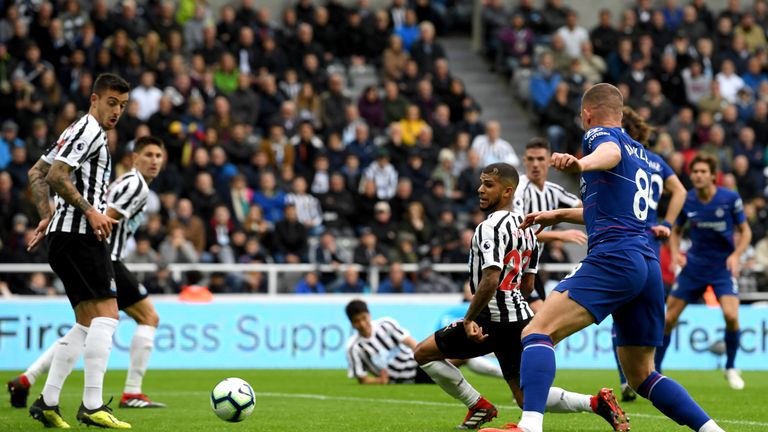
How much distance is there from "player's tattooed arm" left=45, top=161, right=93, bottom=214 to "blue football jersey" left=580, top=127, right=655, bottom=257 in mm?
3637

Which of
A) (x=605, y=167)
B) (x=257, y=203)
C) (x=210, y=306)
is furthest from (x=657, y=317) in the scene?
(x=257, y=203)

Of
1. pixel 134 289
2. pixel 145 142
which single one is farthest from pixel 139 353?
pixel 145 142

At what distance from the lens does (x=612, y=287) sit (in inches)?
290

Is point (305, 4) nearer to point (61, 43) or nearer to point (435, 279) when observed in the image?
point (61, 43)

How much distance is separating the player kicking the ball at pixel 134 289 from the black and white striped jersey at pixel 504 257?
3.23m

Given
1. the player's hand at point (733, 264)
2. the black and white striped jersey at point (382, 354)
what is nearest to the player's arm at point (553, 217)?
the player's hand at point (733, 264)

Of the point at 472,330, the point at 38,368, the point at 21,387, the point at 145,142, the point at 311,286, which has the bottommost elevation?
the point at 21,387

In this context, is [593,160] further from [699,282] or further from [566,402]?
[699,282]

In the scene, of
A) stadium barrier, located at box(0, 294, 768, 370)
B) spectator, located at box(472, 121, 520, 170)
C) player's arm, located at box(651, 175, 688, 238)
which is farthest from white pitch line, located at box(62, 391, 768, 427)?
spectator, located at box(472, 121, 520, 170)

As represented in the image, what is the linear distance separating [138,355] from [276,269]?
8.18m

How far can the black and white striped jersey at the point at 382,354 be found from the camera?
49.5ft

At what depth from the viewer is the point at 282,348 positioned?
1842 cm

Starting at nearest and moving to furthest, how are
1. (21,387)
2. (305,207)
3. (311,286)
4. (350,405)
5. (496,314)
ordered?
(496,314) < (21,387) < (350,405) < (311,286) < (305,207)

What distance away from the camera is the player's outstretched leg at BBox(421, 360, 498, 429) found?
9078 millimetres
